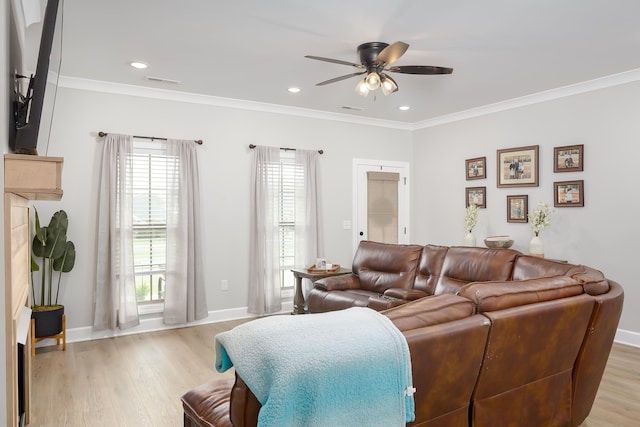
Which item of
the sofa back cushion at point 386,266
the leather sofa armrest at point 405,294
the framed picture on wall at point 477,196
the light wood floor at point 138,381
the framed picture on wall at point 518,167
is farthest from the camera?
the framed picture on wall at point 477,196

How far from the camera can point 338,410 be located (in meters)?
1.29

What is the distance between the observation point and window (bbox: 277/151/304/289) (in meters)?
5.50

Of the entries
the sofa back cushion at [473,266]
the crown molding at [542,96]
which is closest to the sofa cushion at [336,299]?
the sofa back cushion at [473,266]

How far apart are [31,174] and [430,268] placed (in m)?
3.50

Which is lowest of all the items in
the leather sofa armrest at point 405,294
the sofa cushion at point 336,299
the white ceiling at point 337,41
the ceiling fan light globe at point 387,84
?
the sofa cushion at point 336,299

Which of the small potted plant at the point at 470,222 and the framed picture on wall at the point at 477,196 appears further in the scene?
the framed picture on wall at the point at 477,196

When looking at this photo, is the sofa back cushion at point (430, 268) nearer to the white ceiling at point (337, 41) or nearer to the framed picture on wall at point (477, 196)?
the framed picture on wall at point (477, 196)

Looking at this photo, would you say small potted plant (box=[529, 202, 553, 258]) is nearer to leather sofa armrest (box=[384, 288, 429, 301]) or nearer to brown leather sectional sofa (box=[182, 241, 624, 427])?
leather sofa armrest (box=[384, 288, 429, 301])

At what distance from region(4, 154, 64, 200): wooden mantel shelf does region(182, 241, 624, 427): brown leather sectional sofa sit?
1054 millimetres

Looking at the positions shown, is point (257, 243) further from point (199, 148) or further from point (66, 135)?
point (66, 135)

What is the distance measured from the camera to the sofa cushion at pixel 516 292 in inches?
69.6

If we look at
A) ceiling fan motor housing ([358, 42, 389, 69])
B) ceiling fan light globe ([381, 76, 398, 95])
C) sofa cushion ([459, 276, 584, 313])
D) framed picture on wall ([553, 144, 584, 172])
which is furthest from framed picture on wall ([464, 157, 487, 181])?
sofa cushion ([459, 276, 584, 313])

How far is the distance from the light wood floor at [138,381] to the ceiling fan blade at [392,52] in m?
2.62

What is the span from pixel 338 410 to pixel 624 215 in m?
4.24
